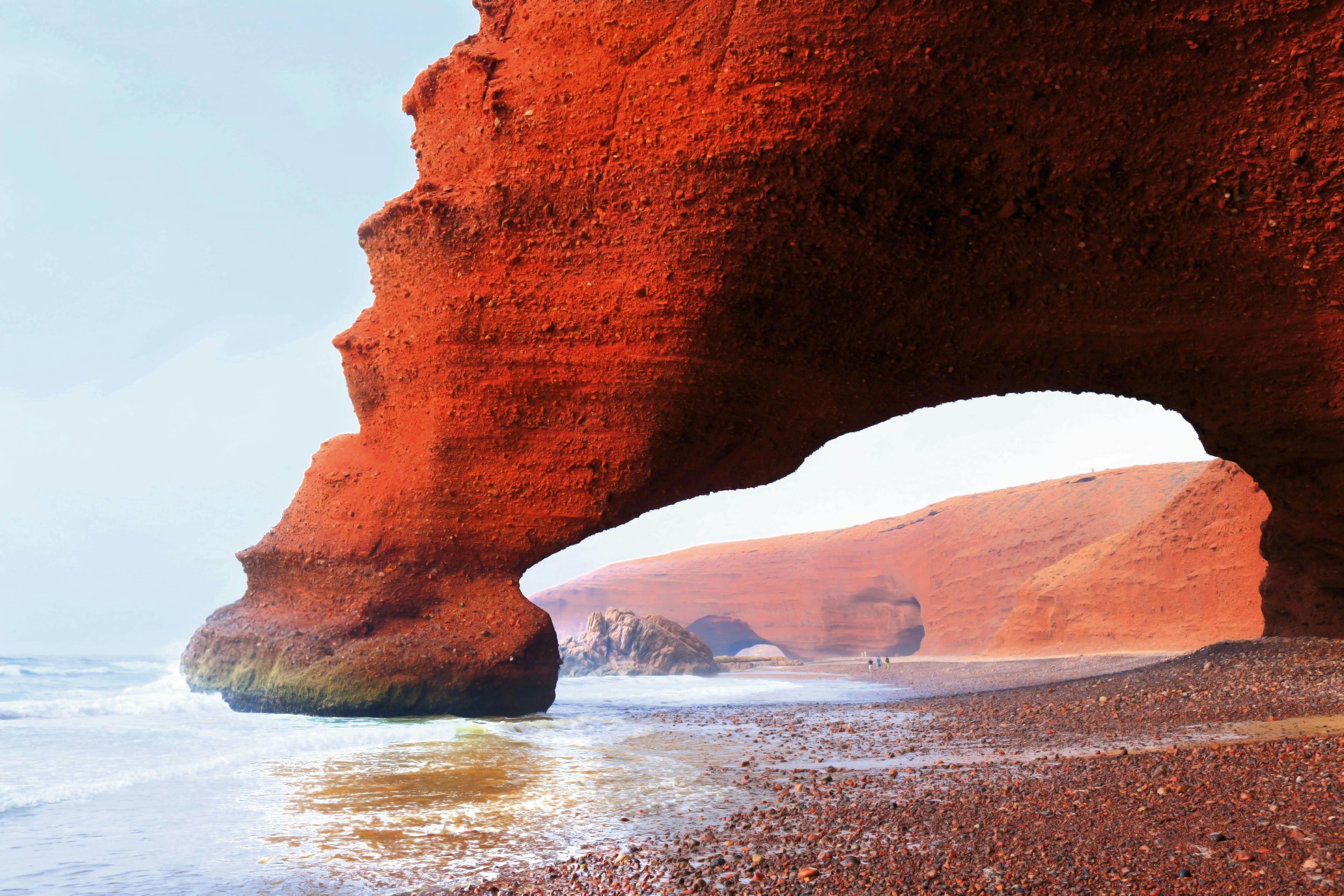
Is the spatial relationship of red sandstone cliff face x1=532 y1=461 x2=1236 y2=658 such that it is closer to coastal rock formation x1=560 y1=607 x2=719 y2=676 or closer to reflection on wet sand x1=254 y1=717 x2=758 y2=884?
coastal rock formation x1=560 y1=607 x2=719 y2=676

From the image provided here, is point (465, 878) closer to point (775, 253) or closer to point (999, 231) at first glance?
point (775, 253)

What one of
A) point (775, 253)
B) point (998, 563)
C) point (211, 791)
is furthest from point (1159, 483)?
point (211, 791)

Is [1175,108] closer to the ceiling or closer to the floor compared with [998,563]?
closer to the ceiling

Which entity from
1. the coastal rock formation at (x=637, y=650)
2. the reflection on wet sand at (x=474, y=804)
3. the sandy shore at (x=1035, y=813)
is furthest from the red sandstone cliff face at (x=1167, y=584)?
the reflection on wet sand at (x=474, y=804)

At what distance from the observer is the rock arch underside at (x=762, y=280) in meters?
7.32

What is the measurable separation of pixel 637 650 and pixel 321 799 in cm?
2777

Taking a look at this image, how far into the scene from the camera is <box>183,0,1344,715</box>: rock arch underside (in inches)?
288

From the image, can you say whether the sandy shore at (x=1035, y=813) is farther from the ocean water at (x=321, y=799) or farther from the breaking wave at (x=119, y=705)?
the breaking wave at (x=119, y=705)

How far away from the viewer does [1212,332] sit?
8.65 m

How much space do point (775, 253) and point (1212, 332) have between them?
4.55 metres

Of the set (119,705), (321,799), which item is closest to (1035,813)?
(321,799)

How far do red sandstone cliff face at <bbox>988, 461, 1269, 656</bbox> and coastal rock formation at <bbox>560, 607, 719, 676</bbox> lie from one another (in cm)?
1160

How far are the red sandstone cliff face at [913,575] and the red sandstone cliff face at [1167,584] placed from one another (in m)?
0.21

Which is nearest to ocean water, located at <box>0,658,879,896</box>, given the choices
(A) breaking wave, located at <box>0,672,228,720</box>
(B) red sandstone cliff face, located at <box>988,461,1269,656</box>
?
(A) breaking wave, located at <box>0,672,228,720</box>
